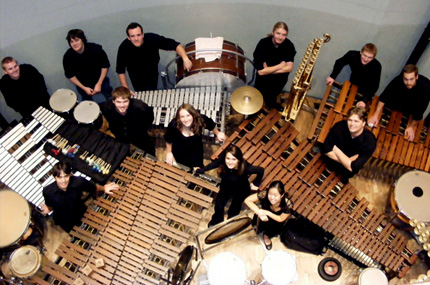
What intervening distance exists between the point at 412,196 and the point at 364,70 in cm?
138

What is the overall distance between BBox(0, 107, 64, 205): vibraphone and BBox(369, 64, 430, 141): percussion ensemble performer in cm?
343

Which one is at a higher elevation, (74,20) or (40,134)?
(74,20)

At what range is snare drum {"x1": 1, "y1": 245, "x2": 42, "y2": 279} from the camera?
12.4ft

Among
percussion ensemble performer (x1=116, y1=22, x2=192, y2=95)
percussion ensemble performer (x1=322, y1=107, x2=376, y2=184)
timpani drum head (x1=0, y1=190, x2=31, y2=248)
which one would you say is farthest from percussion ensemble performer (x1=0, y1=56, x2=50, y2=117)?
percussion ensemble performer (x1=322, y1=107, x2=376, y2=184)

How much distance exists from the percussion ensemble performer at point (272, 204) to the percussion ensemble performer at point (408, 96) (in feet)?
4.52

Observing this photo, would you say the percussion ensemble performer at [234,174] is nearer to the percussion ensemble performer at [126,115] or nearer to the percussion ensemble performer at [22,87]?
the percussion ensemble performer at [126,115]

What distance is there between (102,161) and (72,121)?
63cm

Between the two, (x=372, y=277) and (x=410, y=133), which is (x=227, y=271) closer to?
(x=372, y=277)

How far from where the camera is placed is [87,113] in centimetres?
450

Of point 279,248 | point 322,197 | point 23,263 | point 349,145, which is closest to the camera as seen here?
point 23,263

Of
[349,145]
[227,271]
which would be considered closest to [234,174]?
[227,271]

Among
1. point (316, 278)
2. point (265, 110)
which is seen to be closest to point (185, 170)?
point (265, 110)

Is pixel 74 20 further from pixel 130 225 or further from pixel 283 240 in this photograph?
pixel 283 240

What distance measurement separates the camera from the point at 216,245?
4.23 meters
